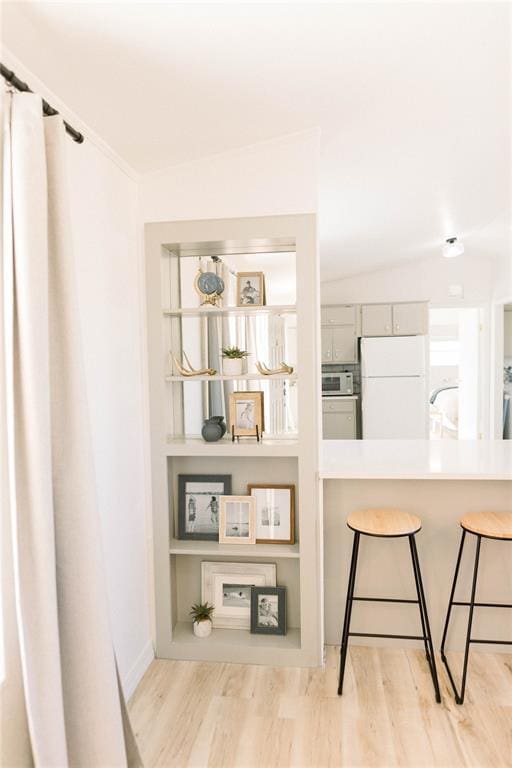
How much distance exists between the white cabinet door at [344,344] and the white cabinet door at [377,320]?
148mm

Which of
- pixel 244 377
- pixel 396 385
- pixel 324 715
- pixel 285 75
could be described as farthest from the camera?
pixel 396 385

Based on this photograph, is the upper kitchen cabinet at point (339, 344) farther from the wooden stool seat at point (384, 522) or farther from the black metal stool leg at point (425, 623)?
the black metal stool leg at point (425, 623)

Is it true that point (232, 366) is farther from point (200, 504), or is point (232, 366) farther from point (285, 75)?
point (285, 75)

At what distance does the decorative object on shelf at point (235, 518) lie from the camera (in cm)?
254

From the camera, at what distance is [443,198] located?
3744 millimetres

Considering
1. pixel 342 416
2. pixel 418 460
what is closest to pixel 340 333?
pixel 342 416

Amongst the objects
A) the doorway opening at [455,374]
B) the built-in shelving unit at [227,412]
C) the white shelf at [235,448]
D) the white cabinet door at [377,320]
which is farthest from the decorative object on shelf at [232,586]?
the doorway opening at [455,374]

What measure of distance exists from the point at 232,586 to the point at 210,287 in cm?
151

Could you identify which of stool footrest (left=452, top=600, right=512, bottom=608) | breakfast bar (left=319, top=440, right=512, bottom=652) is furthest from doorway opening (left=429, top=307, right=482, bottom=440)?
stool footrest (left=452, top=600, right=512, bottom=608)

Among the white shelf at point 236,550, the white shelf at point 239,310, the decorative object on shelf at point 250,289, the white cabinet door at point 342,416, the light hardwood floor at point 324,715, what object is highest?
the decorative object on shelf at point 250,289

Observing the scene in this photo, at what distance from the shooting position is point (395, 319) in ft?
19.7

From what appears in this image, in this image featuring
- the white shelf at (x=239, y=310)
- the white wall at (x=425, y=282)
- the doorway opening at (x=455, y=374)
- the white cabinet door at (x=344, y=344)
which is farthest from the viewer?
the doorway opening at (x=455, y=374)

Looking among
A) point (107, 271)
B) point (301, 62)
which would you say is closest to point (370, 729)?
point (107, 271)

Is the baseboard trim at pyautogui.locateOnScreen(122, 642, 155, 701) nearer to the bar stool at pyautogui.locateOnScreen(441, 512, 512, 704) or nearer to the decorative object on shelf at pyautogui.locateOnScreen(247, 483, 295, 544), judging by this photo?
the decorative object on shelf at pyautogui.locateOnScreen(247, 483, 295, 544)
